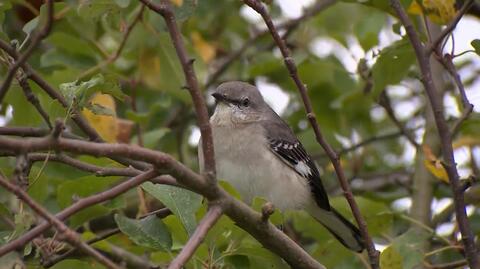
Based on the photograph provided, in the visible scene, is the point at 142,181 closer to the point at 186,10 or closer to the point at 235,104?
the point at 186,10

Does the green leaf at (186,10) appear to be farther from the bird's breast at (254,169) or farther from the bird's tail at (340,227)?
the bird's tail at (340,227)

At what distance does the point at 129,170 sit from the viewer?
9.80 feet

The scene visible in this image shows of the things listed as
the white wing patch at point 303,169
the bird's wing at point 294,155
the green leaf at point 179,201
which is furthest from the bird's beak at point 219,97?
the green leaf at point 179,201

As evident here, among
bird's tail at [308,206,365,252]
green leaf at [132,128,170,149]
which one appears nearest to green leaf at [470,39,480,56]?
bird's tail at [308,206,365,252]

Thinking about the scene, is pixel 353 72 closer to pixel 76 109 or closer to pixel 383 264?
pixel 383 264

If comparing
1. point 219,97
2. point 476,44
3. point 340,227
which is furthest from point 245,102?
point 476,44

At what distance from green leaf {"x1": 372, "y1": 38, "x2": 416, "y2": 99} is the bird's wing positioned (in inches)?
34.3

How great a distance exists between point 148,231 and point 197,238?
33.1 inches

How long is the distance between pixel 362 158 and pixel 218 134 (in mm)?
1527

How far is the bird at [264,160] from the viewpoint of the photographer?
4961mm

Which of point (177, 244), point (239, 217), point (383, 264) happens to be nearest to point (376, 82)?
point (383, 264)

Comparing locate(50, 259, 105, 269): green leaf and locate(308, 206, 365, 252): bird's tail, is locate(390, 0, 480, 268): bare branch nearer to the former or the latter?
locate(308, 206, 365, 252): bird's tail

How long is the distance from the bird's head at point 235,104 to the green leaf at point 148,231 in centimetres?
220

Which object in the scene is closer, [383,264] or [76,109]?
[76,109]
